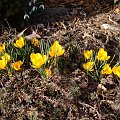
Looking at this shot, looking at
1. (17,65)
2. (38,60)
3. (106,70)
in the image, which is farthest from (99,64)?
(17,65)

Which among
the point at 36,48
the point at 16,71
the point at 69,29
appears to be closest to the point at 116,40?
the point at 69,29

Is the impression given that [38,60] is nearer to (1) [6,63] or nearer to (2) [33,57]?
(2) [33,57]

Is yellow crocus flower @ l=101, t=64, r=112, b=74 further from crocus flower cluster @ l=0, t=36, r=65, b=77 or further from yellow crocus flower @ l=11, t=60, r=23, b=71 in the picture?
yellow crocus flower @ l=11, t=60, r=23, b=71

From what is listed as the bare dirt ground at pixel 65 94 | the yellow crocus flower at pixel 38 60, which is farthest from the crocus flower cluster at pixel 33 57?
the bare dirt ground at pixel 65 94

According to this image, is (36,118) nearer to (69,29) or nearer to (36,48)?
(36,48)

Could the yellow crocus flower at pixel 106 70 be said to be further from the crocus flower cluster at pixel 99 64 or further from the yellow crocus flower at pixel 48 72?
the yellow crocus flower at pixel 48 72

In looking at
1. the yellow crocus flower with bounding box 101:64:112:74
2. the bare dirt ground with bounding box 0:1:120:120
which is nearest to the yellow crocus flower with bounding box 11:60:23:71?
the bare dirt ground with bounding box 0:1:120:120

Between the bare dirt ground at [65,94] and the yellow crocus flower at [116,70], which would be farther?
the yellow crocus flower at [116,70]

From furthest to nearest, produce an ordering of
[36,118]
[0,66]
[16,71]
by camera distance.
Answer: [16,71]
[0,66]
[36,118]

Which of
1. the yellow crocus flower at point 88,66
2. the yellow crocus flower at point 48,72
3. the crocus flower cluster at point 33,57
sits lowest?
the yellow crocus flower at point 48,72
